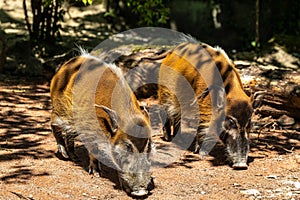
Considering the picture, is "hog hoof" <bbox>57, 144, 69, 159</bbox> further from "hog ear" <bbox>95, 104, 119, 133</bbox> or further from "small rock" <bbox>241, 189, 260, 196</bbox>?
"small rock" <bbox>241, 189, 260, 196</bbox>

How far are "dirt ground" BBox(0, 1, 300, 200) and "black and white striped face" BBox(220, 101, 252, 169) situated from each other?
0.14m

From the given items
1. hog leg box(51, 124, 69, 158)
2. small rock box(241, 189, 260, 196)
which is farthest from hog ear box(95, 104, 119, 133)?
small rock box(241, 189, 260, 196)

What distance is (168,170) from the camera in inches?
242

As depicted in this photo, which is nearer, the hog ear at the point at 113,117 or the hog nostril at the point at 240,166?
the hog ear at the point at 113,117

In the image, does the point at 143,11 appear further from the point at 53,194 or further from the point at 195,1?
the point at 53,194

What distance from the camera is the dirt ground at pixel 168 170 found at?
17.6ft

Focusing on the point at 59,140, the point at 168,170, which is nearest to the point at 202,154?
the point at 168,170

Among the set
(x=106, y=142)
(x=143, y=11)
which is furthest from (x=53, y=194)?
(x=143, y=11)

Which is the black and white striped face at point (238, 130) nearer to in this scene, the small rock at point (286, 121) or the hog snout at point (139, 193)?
the hog snout at point (139, 193)

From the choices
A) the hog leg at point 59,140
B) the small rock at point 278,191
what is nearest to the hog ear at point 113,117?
the hog leg at point 59,140

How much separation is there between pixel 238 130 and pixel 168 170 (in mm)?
958

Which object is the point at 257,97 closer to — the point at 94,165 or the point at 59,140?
the point at 94,165

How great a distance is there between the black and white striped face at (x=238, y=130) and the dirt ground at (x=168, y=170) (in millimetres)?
142

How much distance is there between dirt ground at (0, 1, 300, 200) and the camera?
17.6 feet
